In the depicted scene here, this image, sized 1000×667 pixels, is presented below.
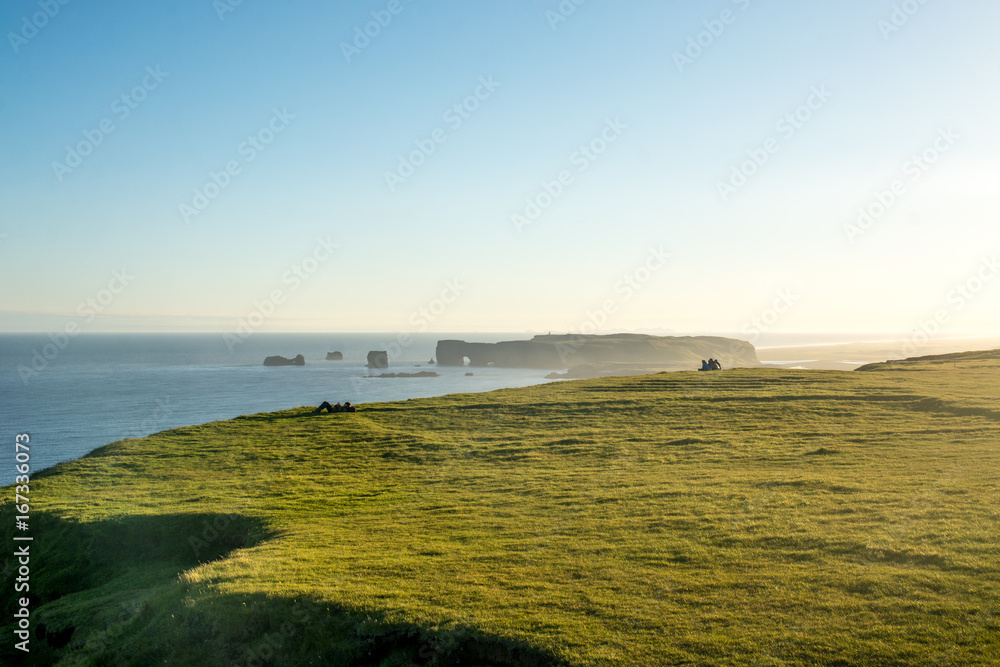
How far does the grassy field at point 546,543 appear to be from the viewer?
37.1 ft

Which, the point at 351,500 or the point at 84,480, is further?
the point at 84,480

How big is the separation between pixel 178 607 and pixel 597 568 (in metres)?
10.7

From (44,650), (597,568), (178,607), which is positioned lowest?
(44,650)

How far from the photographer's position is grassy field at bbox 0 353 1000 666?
11.3m

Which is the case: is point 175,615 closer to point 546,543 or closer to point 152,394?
point 546,543

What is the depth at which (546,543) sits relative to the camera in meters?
16.4

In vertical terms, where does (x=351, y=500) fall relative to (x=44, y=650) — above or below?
above

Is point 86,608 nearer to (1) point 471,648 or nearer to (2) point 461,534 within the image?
(2) point 461,534

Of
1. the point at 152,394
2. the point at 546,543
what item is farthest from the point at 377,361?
the point at 546,543

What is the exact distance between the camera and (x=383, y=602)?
523 inches

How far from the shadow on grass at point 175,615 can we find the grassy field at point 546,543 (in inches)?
2.3

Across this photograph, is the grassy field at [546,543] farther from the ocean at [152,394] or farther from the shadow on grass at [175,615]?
the ocean at [152,394]

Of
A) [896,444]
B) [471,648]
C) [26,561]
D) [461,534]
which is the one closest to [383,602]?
[471,648]

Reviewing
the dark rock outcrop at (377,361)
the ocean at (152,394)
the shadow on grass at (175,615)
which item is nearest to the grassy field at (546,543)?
the shadow on grass at (175,615)
